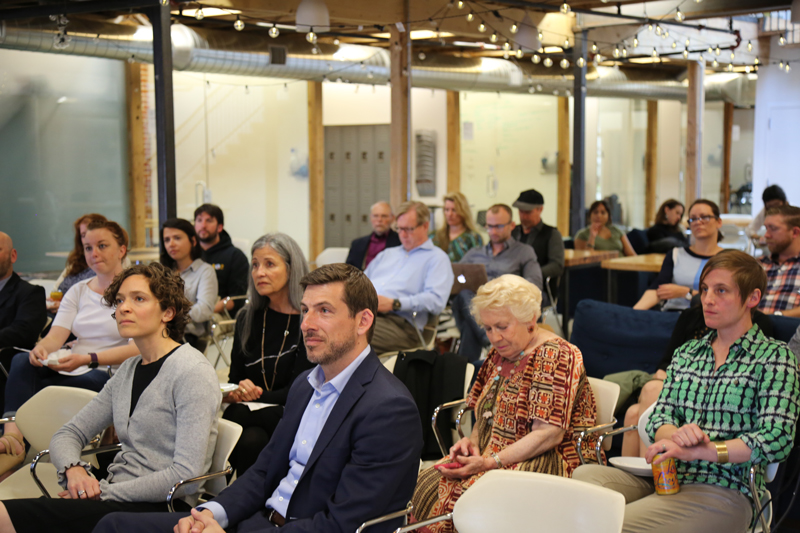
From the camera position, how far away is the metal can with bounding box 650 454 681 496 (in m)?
2.71

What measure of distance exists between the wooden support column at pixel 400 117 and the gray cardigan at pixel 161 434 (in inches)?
209

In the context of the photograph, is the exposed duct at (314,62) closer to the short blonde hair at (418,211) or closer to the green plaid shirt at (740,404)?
the short blonde hair at (418,211)

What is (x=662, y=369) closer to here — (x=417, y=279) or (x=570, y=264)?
(x=417, y=279)

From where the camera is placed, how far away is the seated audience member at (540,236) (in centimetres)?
714

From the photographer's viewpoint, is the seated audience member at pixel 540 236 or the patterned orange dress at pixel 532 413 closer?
the patterned orange dress at pixel 532 413

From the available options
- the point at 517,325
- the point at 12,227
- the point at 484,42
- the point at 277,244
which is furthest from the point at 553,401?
the point at 484,42

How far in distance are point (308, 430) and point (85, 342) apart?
236 centimetres

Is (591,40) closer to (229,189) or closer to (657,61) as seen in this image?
(657,61)

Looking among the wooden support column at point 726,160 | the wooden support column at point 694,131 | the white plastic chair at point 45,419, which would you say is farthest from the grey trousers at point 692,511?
the wooden support column at point 726,160

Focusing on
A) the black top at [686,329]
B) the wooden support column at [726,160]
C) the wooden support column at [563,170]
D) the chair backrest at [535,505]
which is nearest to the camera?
the chair backrest at [535,505]

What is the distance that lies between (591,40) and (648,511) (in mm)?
8486

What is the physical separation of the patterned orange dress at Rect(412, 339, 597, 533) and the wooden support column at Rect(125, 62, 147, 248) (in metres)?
4.81

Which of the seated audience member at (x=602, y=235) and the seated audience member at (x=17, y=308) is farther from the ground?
the seated audience member at (x=602, y=235)

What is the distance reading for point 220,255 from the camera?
20.2 ft
